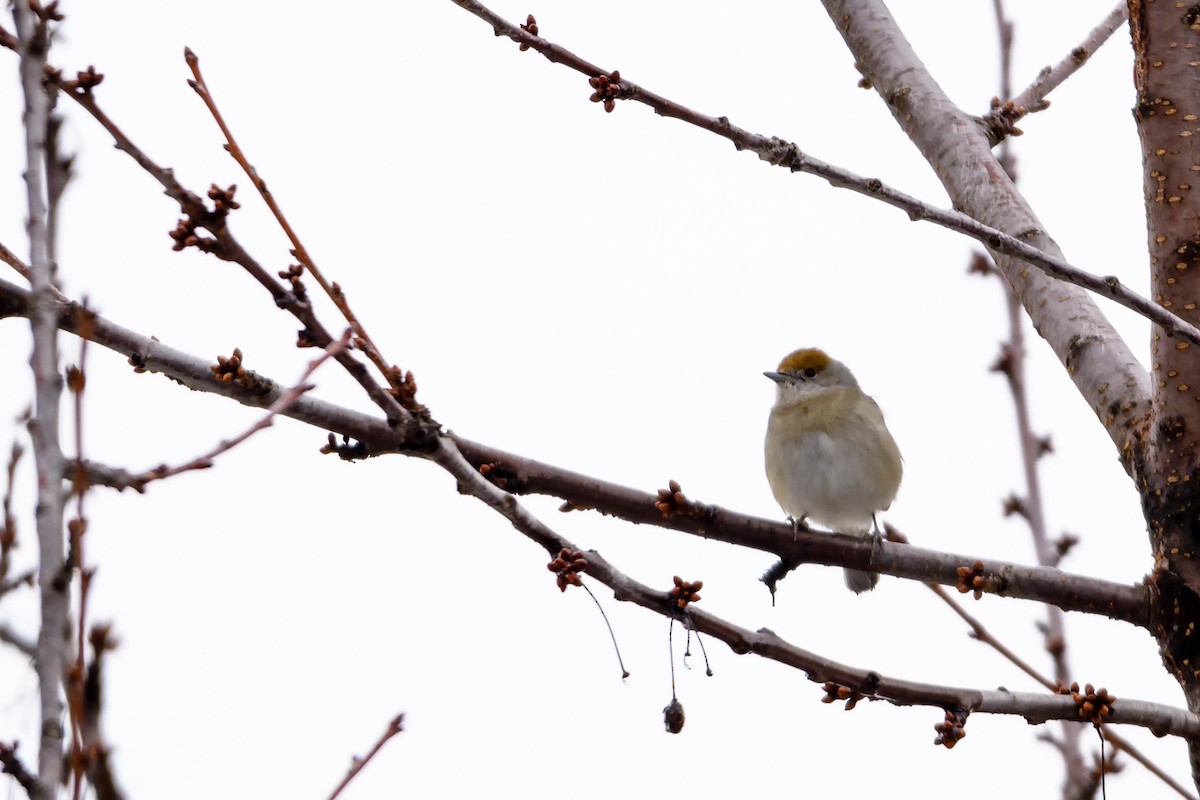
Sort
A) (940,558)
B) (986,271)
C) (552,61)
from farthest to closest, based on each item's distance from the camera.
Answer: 1. (986,271)
2. (940,558)
3. (552,61)

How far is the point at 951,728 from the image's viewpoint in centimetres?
241

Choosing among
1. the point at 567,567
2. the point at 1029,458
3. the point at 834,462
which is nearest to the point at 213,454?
the point at 567,567

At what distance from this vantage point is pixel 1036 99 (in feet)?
14.2

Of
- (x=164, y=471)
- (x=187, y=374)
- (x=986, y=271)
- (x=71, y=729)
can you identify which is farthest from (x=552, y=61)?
(x=986, y=271)

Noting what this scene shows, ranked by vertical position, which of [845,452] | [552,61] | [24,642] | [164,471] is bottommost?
[24,642]

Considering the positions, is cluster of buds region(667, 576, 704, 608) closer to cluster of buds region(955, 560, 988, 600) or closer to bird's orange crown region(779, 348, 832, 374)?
cluster of buds region(955, 560, 988, 600)

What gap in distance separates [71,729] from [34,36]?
695 millimetres

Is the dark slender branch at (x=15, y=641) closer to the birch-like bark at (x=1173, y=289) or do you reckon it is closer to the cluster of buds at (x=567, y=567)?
the cluster of buds at (x=567, y=567)

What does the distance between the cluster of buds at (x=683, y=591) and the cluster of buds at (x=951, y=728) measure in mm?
563

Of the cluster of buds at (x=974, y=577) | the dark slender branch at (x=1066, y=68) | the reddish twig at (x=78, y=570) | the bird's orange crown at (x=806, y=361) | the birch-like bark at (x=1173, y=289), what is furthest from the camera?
the bird's orange crown at (x=806, y=361)

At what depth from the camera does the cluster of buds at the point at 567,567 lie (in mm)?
2123

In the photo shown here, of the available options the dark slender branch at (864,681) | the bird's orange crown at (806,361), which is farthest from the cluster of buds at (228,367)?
the bird's orange crown at (806,361)

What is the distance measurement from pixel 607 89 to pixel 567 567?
0.90m

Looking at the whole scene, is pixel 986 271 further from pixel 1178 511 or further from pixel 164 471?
pixel 164 471
